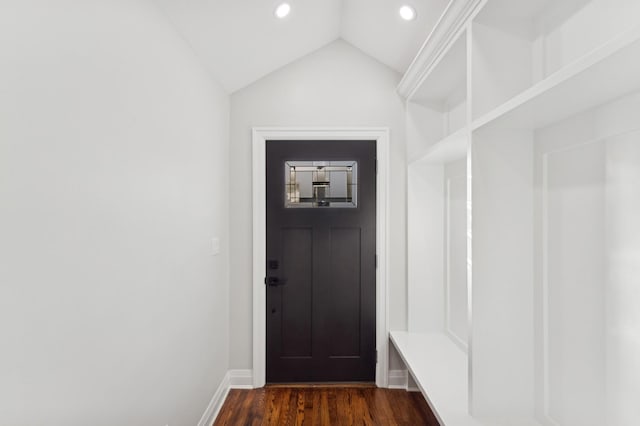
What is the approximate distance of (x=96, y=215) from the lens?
1126 millimetres

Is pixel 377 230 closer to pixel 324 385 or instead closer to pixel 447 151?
pixel 447 151

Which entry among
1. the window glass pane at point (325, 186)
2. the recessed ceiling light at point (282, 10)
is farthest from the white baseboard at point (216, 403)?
the recessed ceiling light at point (282, 10)

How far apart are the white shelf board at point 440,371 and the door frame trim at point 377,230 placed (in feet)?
0.81

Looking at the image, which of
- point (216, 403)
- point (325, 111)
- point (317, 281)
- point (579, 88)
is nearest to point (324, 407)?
point (216, 403)

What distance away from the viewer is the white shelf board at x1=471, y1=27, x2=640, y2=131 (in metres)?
0.85

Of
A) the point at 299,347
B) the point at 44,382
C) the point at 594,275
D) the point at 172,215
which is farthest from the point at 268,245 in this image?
the point at 594,275

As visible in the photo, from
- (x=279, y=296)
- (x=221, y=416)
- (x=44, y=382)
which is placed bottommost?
(x=221, y=416)

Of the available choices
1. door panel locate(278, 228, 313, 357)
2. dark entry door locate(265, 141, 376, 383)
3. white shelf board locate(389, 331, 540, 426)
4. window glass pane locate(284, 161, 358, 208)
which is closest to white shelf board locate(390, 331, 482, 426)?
white shelf board locate(389, 331, 540, 426)

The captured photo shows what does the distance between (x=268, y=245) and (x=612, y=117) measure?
2.13 meters

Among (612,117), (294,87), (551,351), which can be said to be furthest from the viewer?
(294,87)

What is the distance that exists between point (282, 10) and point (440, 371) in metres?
2.24

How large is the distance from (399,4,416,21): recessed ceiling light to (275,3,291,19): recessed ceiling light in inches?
25.8

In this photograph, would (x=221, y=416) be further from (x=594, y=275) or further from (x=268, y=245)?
(x=594, y=275)

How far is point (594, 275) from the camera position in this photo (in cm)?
120
